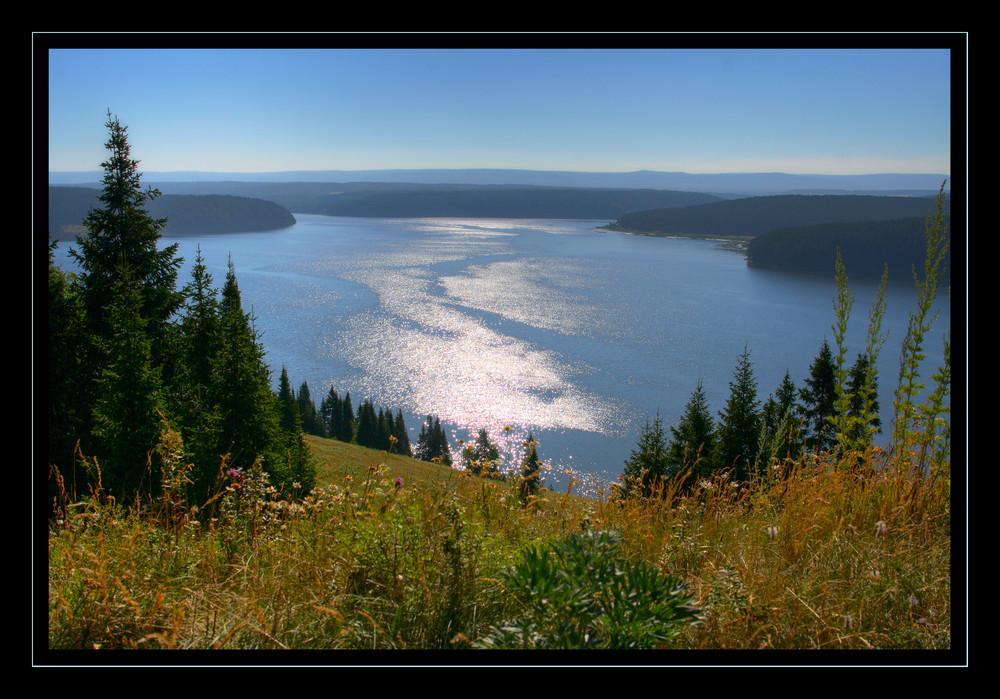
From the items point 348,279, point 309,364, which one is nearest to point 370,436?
point 309,364

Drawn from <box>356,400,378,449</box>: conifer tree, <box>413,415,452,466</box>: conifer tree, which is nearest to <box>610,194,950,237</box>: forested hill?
<box>413,415,452,466</box>: conifer tree

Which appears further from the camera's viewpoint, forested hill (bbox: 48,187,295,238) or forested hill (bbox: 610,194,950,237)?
forested hill (bbox: 610,194,950,237)

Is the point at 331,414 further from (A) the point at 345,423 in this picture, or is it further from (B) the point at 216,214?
(B) the point at 216,214

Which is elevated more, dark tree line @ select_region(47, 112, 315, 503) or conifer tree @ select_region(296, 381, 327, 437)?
dark tree line @ select_region(47, 112, 315, 503)

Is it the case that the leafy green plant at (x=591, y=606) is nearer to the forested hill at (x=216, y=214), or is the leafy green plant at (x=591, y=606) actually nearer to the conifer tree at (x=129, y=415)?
the conifer tree at (x=129, y=415)

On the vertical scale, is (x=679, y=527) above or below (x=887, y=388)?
above

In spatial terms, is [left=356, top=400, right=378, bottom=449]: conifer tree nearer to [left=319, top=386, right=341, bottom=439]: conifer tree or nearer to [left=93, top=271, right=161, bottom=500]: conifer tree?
[left=319, top=386, right=341, bottom=439]: conifer tree
